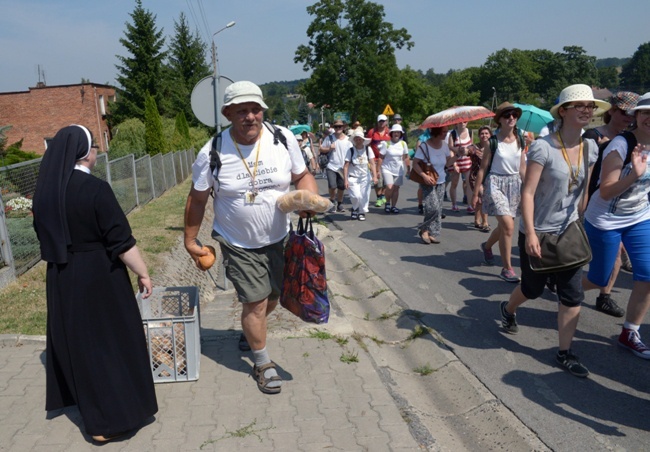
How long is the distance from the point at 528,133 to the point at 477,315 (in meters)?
5.19

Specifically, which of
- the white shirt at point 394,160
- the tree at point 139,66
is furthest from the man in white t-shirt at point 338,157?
the tree at point 139,66

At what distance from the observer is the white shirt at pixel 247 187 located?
3721 millimetres

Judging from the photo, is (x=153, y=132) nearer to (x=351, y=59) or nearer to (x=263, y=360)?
(x=263, y=360)

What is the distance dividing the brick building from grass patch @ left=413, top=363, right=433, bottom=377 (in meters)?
42.3

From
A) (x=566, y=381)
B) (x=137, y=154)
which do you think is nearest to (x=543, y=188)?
(x=566, y=381)

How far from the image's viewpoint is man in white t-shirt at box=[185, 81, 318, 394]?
371 cm

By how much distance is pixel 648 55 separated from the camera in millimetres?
112438

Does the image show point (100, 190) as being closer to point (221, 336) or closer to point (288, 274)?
point (288, 274)

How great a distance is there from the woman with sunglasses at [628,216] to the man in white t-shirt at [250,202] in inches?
92.2

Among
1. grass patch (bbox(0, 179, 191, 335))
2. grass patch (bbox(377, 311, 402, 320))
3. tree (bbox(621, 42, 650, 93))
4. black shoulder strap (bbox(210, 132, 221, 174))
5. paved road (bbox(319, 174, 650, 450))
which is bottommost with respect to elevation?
grass patch (bbox(377, 311, 402, 320))

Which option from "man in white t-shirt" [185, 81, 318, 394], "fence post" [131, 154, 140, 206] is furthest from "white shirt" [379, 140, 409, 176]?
"man in white t-shirt" [185, 81, 318, 394]

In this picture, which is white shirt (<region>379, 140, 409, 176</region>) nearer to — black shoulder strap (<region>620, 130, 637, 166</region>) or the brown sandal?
black shoulder strap (<region>620, 130, 637, 166</region>)

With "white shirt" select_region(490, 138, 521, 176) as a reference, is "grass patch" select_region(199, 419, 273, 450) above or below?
below

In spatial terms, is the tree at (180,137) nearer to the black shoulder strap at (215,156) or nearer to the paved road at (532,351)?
the paved road at (532,351)
